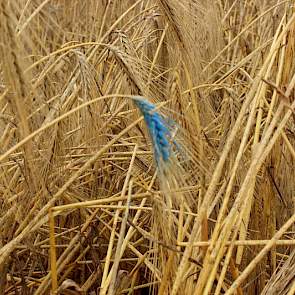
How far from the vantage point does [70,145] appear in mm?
1647

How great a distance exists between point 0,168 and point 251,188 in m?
0.49

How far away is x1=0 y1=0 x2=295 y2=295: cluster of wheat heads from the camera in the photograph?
1090 mm

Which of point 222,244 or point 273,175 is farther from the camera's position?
point 273,175

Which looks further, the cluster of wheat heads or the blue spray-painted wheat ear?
the cluster of wheat heads

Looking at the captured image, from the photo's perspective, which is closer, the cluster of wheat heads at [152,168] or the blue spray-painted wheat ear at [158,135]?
the blue spray-painted wheat ear at [158,135]

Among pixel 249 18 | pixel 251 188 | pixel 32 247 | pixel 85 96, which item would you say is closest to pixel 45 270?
pixel 32 247

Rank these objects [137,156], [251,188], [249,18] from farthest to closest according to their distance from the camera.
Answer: [249,18] → [137,156] → [251,188]

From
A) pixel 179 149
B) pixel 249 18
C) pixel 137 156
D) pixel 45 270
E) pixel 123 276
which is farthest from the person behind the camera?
pixel 249 18

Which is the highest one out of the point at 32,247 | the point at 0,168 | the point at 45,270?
the point at 0,168

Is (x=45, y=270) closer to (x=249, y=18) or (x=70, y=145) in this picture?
(x=70, y=145)

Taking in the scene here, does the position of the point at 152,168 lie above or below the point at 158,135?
below

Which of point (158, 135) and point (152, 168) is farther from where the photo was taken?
point (152, 168)

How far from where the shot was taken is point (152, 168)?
1497 mm

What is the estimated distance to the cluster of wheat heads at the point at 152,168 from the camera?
3.58ft
